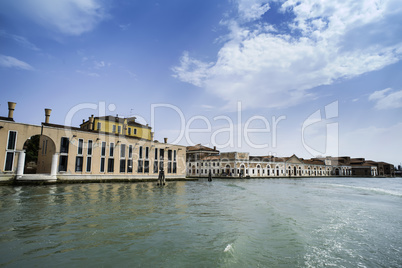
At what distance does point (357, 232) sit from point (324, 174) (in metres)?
98.8

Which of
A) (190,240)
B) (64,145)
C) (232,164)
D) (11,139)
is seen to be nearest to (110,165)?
(64,145)

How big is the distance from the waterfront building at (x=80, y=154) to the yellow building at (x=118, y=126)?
28.8 inches

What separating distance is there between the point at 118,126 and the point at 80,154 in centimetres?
1210

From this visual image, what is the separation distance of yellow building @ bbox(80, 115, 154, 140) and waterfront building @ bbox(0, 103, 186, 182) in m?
0.73

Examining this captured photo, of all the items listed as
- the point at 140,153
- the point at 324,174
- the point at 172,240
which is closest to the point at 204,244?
the point at 172,240

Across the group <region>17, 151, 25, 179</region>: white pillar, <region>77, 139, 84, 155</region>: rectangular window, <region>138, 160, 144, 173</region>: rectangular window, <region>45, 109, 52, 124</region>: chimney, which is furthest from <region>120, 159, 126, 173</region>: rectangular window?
<region>17, 151, 25, 179</region>: white pillar

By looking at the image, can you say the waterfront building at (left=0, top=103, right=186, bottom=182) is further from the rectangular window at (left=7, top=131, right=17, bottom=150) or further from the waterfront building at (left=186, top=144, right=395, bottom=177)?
the waterfront building at (left=186, top=144, right=395, bottom=177)

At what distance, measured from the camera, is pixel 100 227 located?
6.71m

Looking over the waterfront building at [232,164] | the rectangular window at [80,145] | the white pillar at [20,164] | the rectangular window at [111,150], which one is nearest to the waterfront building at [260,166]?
the waterfront building at [232,164]

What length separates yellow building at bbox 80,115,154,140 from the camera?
35.9 metres

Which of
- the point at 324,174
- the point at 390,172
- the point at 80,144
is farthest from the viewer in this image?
the point at 390,172

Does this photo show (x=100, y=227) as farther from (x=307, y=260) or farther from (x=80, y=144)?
(x=80, y=144)

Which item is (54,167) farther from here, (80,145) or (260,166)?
(260,166)

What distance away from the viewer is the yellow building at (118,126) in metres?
35.9
